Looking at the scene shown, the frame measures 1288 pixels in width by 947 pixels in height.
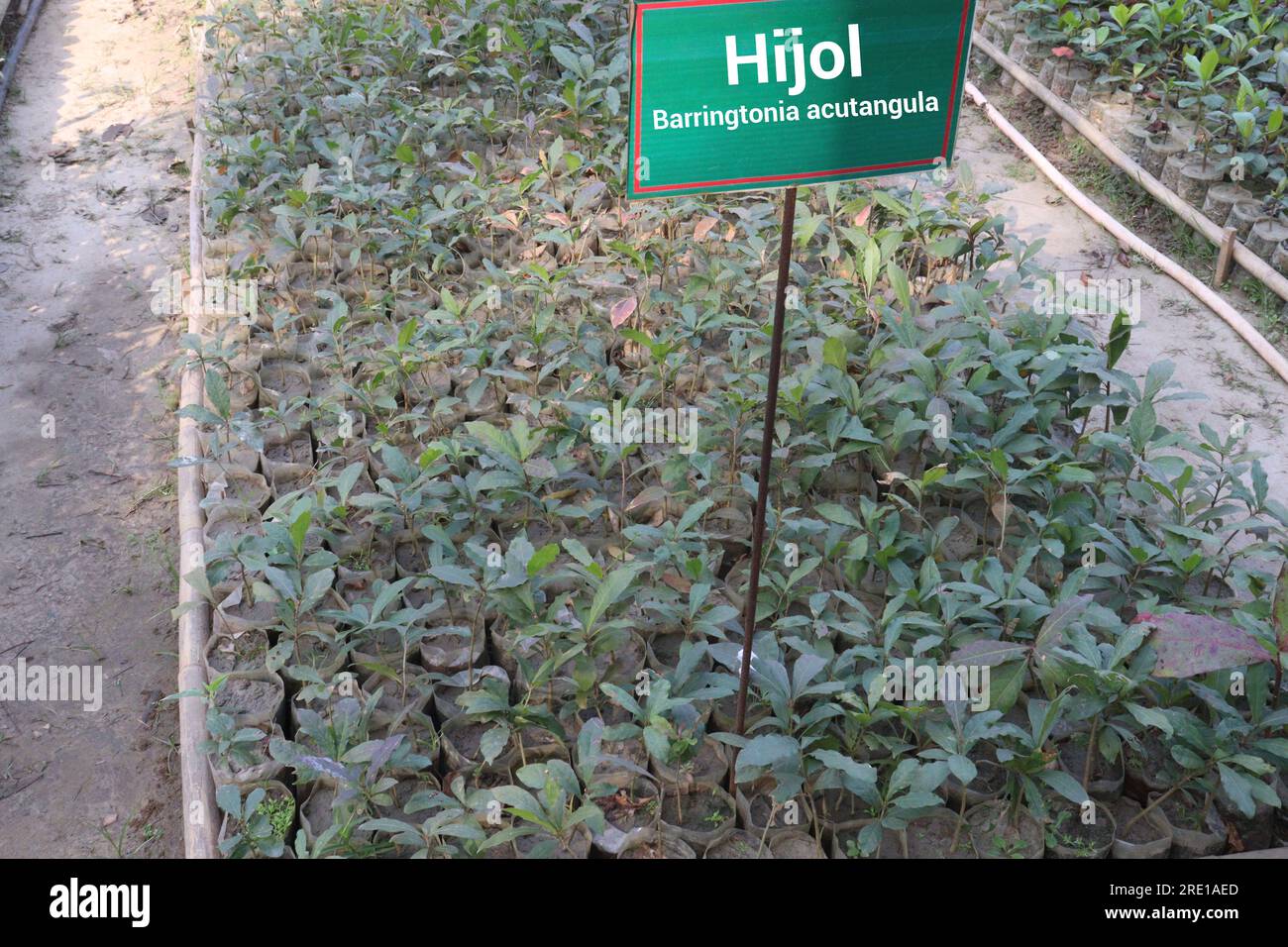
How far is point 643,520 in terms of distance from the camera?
124 inches

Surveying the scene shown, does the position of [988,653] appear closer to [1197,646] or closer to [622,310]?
[1197,646]

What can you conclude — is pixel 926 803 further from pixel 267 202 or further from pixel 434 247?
pixel 267 202

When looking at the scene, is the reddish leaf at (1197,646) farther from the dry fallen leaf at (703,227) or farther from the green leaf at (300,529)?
the dry fallen leaf at (703,227)

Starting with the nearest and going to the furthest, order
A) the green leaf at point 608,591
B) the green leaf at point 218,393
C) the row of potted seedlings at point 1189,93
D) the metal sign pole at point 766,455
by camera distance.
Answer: the metal sign pole at point 766,455, the green leaf at point 608,591, the green leaf at point 218,393, the row of potted seedlings at point 1189,93

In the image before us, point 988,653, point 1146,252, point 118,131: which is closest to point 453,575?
point 988,653

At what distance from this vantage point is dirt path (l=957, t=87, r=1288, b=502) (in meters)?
3.95

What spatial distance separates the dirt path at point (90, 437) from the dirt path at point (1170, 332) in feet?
10.8

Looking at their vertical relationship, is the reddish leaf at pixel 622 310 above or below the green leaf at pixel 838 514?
above

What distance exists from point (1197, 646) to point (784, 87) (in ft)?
4.76

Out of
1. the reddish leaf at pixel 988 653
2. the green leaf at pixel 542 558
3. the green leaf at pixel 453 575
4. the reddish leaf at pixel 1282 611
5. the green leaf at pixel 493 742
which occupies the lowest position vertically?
the green leaf at pixel 493 742

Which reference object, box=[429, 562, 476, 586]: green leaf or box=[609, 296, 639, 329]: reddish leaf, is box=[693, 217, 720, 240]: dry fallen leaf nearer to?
box=[609, 296, 639, 329]: reddish leaf

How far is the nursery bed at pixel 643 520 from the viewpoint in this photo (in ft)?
7.73

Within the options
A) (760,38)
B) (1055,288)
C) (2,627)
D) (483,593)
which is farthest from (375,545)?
(1055,288)

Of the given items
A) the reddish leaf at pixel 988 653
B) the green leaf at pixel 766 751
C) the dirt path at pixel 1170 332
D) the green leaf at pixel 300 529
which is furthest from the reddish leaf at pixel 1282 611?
the green leaf at pixel 300 529
